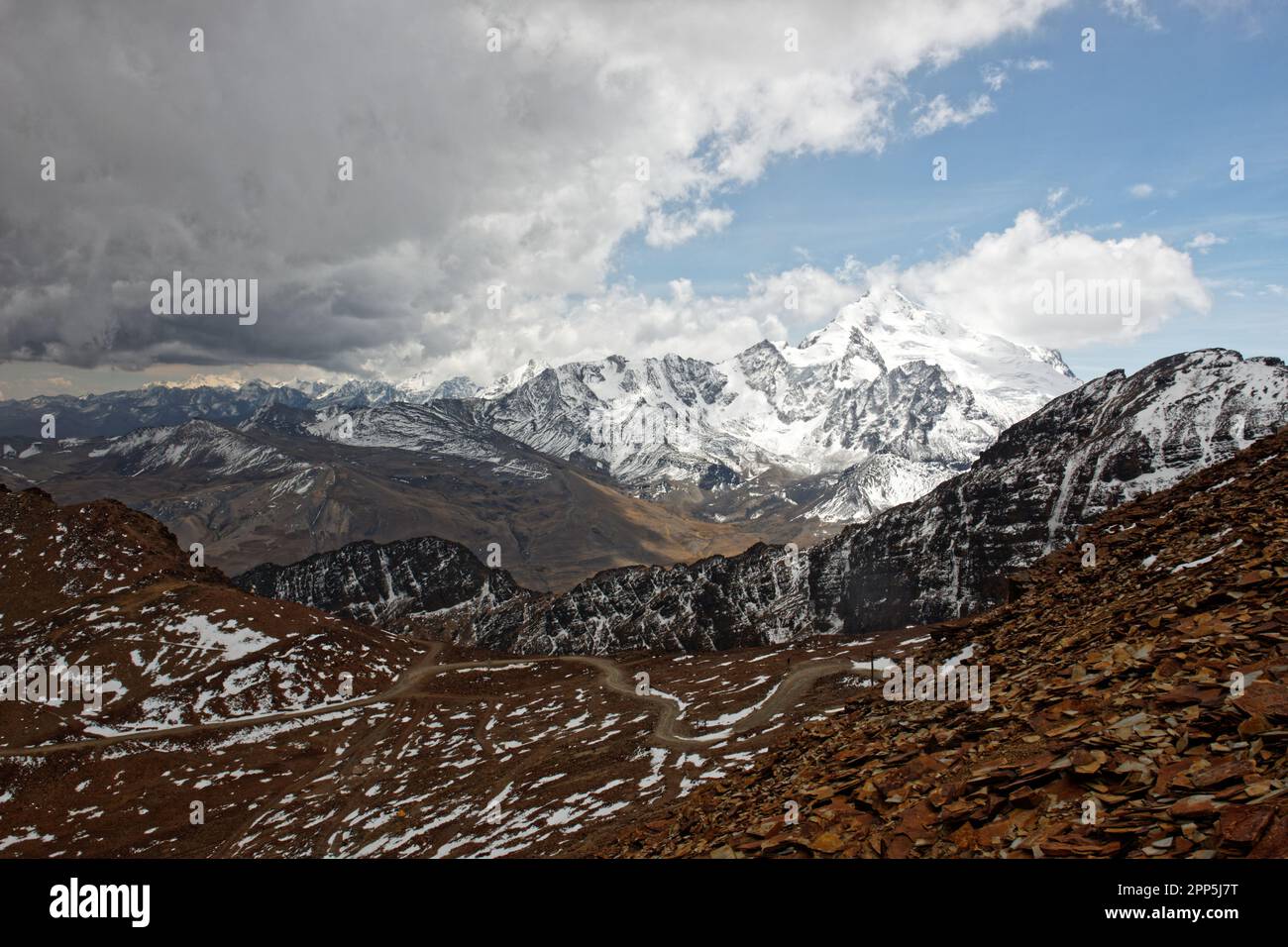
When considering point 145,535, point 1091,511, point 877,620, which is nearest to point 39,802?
point 145,535

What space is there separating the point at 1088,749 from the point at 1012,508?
17053 cm

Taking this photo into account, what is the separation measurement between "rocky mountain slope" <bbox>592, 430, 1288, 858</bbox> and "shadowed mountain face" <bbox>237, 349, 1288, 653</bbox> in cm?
10611

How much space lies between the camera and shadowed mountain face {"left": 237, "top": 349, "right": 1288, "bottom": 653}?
480 ft

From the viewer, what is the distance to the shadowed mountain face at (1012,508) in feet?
480

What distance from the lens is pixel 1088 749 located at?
1323 centimetres

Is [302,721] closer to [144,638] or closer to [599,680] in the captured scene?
[144,638]

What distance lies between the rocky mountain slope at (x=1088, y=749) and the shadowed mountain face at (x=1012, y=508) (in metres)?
106

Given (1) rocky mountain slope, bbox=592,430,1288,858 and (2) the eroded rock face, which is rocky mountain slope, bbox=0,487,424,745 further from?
(1) rocky mountain slope, bbox=592,430,1288,858

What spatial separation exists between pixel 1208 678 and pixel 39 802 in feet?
436

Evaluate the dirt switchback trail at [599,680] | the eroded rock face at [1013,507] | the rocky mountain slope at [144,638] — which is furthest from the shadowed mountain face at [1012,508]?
the rocky mountain slope at [144,638]

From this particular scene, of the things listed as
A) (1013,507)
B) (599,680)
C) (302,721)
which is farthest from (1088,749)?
(1013,507)

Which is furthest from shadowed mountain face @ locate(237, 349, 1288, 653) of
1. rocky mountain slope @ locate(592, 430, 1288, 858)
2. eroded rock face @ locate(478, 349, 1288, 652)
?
rocky mountain slope @ locate(592, 430, 1288, 858)

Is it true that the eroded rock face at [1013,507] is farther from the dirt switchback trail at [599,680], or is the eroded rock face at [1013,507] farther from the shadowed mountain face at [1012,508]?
the dirt switchback trail at [599,680]

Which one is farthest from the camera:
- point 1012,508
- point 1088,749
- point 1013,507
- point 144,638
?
point 1012,508
